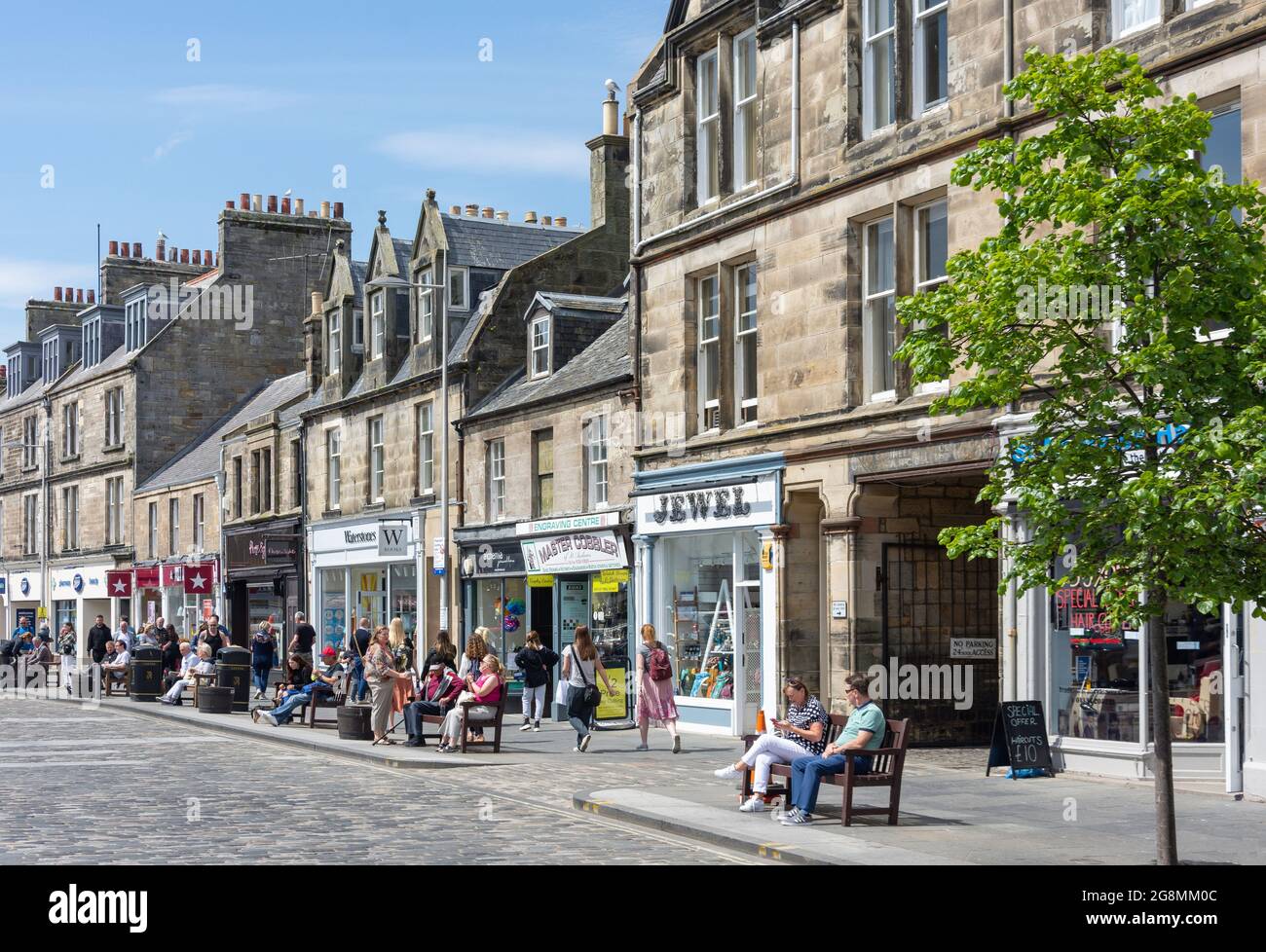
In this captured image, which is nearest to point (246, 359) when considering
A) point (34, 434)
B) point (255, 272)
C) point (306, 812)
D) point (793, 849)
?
point (255, 272)

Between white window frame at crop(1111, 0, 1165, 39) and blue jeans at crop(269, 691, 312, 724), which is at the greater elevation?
white window frame at crop(1111, 0, 1165, 39)

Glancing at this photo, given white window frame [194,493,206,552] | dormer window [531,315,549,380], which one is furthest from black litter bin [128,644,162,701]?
white window frame [194,493,206,552]

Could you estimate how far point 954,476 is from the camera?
2172 cm

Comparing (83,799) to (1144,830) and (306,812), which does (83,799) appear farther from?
(1144,830)

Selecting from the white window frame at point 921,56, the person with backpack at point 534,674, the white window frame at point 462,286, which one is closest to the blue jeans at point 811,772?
the white window frame at point 921,56

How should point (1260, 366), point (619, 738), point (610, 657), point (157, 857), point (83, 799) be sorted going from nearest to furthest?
point (1260, 366) < point (157, 857) < point (83, 799) < point (619, 738) < point (610, 657)

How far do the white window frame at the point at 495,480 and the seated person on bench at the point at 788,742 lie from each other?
19204mm

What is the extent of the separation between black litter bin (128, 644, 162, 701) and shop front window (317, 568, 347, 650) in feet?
22.2

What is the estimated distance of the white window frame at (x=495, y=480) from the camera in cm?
3431

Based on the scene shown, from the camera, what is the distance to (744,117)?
25375 millimetres

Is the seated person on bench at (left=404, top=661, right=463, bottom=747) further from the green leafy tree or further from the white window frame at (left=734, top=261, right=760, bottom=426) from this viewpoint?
the green leafy tree

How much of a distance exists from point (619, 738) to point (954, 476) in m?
7.03

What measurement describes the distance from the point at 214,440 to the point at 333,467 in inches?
592

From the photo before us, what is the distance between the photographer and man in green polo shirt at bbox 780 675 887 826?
14289 millimetres
